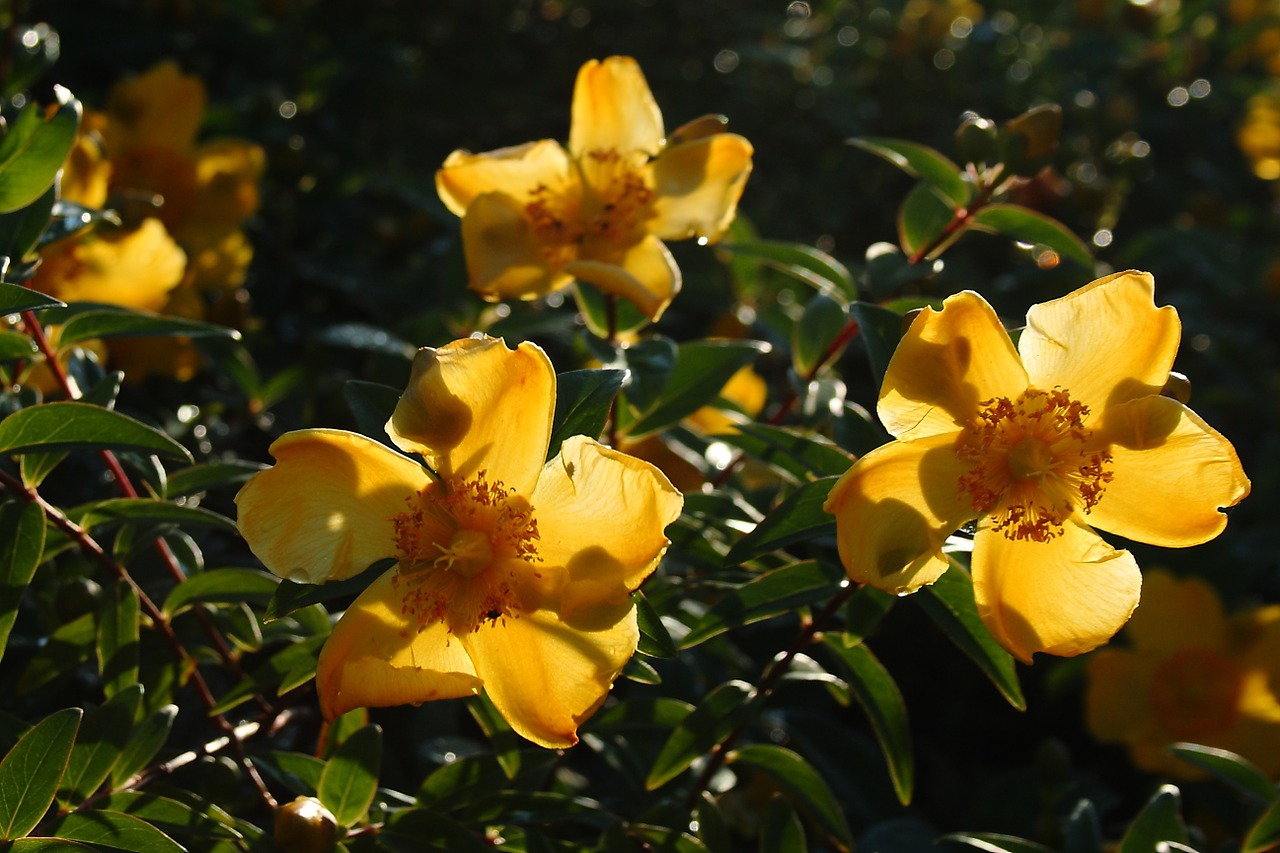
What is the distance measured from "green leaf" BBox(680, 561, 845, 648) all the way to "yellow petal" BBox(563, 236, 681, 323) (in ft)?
0.97

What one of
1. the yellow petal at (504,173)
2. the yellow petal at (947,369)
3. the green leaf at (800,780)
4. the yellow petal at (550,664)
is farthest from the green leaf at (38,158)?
the green leaf at (800,780)

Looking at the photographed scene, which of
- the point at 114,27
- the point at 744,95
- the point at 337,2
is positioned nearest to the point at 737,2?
the point at 744,95

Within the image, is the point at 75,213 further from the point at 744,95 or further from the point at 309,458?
the point at 744,95

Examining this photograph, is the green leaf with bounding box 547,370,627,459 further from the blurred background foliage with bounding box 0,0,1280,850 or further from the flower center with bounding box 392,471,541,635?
the blurred background foliage with bounding box 0,0,1280,850

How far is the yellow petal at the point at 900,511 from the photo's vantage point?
0.94 m

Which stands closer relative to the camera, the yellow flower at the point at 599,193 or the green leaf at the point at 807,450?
the green leaf at the point at 807,450

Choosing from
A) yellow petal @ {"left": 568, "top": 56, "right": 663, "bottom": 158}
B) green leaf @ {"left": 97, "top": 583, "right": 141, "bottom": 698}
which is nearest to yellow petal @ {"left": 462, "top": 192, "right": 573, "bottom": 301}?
yellow petal @ {"left": 568, "top": 56, "right": 663, "bottom": 158}

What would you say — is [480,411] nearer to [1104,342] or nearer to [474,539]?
[474,539]

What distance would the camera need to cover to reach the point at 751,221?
2.44 meters

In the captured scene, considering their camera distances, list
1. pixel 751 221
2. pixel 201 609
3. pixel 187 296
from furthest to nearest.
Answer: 1. pixel 751 221
2. pixel 187 296
3. pixel 201 609

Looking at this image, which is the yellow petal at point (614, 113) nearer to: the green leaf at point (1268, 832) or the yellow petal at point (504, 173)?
the yellow petal at point (504, 173)

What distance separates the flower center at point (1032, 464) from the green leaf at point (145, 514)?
2.19ft

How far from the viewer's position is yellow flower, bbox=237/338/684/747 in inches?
36.4

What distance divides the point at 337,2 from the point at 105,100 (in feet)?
2.09
